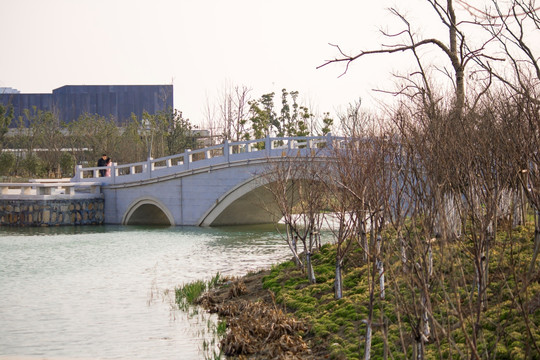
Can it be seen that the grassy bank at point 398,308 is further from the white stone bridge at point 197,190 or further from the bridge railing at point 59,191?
the bridge railing at point 59,191

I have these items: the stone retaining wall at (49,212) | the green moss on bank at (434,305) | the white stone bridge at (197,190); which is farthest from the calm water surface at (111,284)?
the stone retaining wall at (49,212)

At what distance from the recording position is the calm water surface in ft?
26.1

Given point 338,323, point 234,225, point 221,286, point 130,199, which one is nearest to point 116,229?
point 130,199

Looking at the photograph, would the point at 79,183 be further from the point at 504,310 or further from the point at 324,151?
→ the point at 504,310

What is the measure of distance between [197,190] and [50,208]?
5320 mm

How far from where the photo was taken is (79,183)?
24.6m

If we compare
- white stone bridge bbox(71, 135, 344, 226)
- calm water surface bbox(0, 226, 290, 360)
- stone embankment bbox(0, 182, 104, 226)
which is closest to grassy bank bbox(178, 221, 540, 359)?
calm water surface bbox(0, 226, 290, 360)

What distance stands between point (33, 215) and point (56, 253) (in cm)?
828

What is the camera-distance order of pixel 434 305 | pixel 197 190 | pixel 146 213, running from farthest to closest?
pixel 146 213 → pixel 197 190 → pixel 434 305

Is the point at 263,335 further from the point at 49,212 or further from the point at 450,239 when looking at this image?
the point at 49,212

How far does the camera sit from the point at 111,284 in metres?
12.0

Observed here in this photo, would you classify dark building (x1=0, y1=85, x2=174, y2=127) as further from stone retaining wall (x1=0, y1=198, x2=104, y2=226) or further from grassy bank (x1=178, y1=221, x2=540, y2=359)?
grassy bank (x1=178, y1=221, x2=540, y2=359)

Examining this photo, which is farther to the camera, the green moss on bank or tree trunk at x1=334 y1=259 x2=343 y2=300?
tree trunk at x1=334 y1=259 x2=343 y2=300

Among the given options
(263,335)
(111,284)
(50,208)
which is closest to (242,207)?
(50,208)
